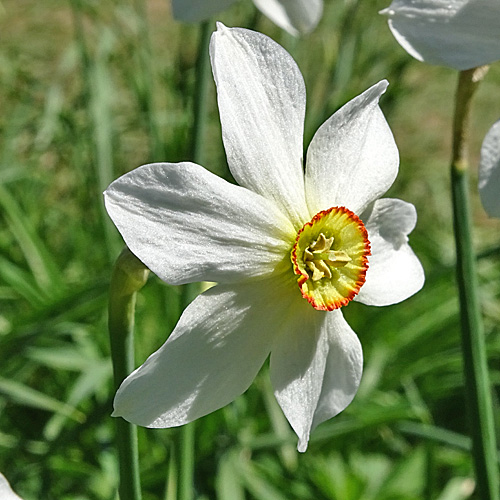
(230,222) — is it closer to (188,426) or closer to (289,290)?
(289,290)

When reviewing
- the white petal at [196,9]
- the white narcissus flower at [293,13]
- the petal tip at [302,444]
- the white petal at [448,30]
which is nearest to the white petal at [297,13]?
the white narcissus flower at [293,13]

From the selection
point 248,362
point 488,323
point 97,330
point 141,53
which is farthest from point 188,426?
point 488,323

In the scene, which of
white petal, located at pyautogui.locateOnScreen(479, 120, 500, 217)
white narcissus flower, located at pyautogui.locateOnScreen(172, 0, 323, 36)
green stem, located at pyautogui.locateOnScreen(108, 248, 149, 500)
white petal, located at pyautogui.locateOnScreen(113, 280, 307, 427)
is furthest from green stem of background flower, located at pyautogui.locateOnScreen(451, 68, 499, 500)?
white narcissus flower, located at pyautogui.locateOnScreen(172, 0, 323, 36)

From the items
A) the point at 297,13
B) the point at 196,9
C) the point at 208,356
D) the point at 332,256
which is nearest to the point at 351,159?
the point at 332,256

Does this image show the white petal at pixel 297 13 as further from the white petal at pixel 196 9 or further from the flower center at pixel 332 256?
the flower center at pixel 332 256

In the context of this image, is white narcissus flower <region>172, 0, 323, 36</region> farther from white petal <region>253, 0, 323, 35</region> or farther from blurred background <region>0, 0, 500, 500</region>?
blurred background <region>0, 0, 500, 500</region>
